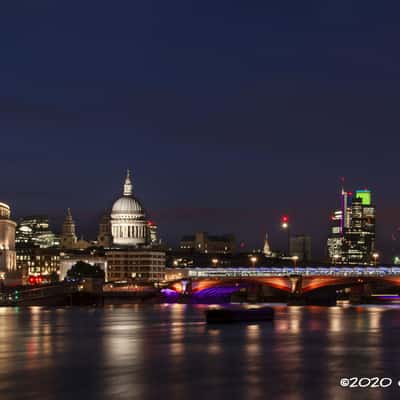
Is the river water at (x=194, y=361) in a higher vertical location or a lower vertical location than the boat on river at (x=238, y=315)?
lower

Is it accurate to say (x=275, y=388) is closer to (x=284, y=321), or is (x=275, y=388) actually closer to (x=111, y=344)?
(x=111, y=344)

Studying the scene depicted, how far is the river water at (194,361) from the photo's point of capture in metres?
48.6

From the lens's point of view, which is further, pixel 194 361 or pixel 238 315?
pixel 238 315

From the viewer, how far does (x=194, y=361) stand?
200ft

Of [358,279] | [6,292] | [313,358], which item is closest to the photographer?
[313,358]

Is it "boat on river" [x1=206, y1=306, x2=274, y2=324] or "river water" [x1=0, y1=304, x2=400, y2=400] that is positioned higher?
"boat on river" [x1=206, y1=306, x2=274, y2=324]

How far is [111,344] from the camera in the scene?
73.4 metres

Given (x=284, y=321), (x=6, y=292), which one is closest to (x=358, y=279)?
(x=6, y=292)

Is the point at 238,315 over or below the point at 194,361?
over

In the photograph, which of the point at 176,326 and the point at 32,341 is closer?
the point at 32,341

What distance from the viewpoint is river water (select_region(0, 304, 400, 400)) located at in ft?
159

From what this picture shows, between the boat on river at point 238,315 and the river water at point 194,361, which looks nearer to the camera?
the river water at point 194,361

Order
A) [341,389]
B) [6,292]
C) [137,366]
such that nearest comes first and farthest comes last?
1. [341,389]
2. [137,366]
3. [6,292]

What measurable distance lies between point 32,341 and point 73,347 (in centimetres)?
548
